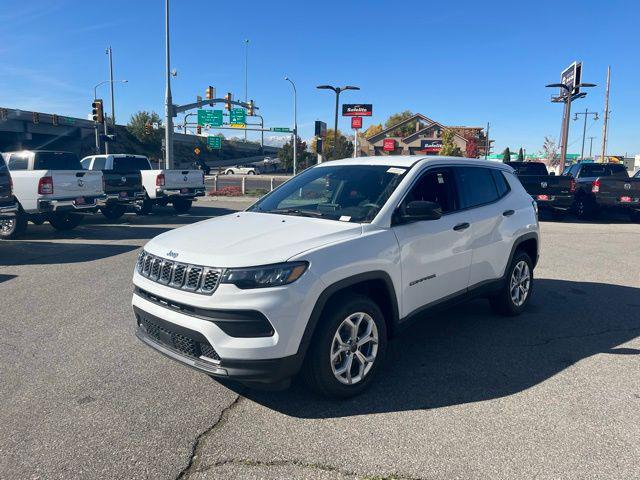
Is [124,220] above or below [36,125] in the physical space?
below

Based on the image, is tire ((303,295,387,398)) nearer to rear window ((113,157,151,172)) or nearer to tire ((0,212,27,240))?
tire ((0,212,27,240))

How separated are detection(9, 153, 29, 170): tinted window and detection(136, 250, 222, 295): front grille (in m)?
10.4

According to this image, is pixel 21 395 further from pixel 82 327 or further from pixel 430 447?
pixel 430 447

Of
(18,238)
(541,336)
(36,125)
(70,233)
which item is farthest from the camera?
(36,125)

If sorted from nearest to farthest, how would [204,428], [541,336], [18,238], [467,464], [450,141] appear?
[467,464], [204,428], [541,336], [18,238], [450,141]

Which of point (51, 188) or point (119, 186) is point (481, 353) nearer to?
point (51, 188)

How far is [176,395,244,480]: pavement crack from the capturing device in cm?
280

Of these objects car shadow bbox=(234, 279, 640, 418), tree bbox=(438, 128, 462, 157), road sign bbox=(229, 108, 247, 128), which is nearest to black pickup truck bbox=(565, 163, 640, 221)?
car shadow bbox=(234, 279, 640, 418)

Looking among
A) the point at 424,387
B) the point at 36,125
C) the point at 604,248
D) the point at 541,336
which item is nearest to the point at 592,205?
the point at 604,248

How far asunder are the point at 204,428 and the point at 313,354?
0.86 meters

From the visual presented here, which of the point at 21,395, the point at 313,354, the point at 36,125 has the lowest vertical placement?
the point at 21,395

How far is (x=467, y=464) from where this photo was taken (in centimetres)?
287

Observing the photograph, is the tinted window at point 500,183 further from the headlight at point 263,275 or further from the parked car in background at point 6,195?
the parked car in background at point 6,195

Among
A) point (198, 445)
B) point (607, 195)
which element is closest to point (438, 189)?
point (198, 445)
